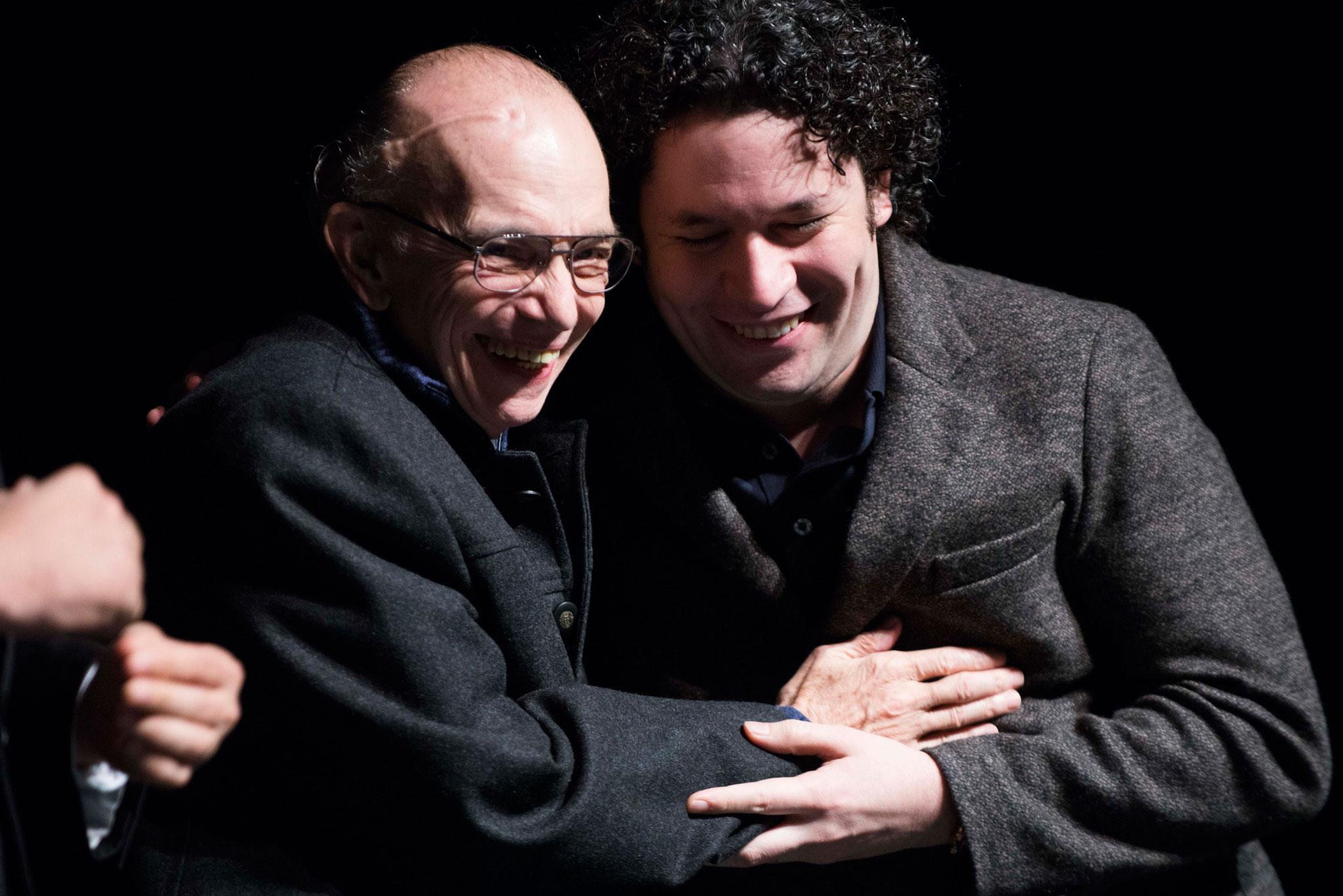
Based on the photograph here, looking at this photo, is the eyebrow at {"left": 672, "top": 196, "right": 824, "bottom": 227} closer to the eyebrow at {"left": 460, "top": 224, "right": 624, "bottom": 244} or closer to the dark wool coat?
the eyebrow at {"left": 460, "top": 224, "right": 624, "bottom": 244}

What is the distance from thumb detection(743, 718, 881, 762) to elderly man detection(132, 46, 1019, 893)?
0.02 meters

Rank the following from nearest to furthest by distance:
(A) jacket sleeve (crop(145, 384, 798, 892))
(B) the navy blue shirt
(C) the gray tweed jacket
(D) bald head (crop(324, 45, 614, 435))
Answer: (A) jacket sleeve (crop(145, 384, 798, 892))
(D) bald head (crop(324, 45, 614, 435))
(C) the gray tweed jacket
(B) the navy blue shirt

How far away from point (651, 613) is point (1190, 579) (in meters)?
0.78

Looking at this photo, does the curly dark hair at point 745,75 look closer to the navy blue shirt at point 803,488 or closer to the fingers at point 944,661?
the navy blue shirt at point 803,488

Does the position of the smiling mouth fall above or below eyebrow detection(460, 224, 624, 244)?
below

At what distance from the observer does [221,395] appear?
1.49m

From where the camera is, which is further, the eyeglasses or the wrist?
the wrist

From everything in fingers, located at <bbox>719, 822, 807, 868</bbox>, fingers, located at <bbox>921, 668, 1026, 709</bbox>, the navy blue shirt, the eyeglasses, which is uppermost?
the eyeglasses

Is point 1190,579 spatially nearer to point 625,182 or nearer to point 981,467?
point 981,467

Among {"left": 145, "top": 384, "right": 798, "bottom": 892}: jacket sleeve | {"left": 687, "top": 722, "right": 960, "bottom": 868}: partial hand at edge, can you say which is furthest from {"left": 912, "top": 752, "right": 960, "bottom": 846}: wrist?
{"left": 145, "top": 384, "right": 798, "bottom": 892}: jacket sleeve

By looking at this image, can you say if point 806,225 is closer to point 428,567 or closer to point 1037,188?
point 428,567

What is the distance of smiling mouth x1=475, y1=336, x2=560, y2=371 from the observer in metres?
1.75

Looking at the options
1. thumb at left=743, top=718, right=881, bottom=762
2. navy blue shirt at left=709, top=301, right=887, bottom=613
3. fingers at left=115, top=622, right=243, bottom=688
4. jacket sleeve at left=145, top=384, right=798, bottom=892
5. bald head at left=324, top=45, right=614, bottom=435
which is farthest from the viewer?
navy blue shirt at left=709, top=301, right=887, bottom=613

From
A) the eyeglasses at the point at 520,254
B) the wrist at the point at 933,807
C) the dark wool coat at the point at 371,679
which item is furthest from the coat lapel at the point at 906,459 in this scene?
the eyeglasses at the point at 520,254
